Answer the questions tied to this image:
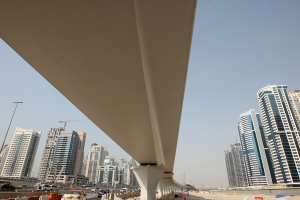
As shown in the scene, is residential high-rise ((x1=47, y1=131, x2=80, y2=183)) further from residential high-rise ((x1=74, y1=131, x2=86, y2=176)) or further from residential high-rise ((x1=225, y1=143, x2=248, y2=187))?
residential high-rise ((x1=225, y1=143, x2=248, y2=187))

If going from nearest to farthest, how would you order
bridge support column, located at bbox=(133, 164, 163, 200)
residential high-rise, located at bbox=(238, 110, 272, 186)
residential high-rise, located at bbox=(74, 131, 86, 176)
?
bridge support column, located at bbox=(133, 164, 163, 200) < residential high-rise, located at bbox=(74, 131, 86, 176) < residential high-rise, located at bbox=(238, 110, 272, 186)

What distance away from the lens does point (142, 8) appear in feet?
15.0

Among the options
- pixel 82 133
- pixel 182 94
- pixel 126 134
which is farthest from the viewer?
pixel 82 133

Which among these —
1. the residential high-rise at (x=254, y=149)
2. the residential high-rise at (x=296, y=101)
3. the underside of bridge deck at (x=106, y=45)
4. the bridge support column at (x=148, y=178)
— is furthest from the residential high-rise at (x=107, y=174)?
the underside of bridge deck at (x=106, y=45)

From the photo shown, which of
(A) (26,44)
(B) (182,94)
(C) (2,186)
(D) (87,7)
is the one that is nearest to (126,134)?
(B) (182,94)

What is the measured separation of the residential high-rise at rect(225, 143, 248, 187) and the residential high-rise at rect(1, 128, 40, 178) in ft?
412

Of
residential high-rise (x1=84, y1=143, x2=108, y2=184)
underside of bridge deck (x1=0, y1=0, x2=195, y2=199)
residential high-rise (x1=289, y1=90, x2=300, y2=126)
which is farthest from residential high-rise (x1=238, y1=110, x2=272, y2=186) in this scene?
underside of bridge deck (x1=0, y1=0, x2=195, y2=199)

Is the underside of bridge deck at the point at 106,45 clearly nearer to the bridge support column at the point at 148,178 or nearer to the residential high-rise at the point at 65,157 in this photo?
the bridge support column at the point at 148,178

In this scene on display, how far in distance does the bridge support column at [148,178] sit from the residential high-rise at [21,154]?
8260 centimetres

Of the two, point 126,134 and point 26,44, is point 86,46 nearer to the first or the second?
point 26,44

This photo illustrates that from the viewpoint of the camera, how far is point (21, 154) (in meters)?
92.6

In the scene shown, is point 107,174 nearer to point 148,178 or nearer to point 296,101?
point 296,101

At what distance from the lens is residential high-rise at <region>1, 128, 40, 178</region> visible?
297ft

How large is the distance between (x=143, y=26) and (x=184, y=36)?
3.50 ft
